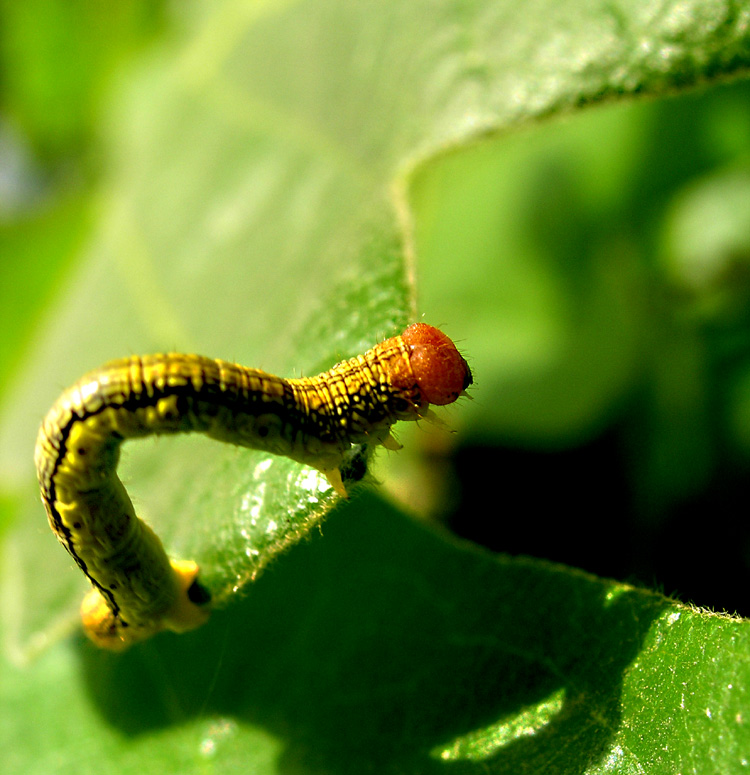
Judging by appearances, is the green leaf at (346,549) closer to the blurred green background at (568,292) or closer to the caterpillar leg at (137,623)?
the caterpillar leg at (137,623)

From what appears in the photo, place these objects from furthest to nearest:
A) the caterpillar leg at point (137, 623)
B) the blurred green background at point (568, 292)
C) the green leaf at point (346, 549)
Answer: the blurred green background at point (568, 292) < the caterpillar leg at point (137, 623) < the green leaf at point (346, 549)

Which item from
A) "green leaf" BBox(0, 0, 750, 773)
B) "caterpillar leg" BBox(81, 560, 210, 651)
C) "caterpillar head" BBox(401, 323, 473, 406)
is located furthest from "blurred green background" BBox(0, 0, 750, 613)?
"caterpillar leg" BBox(81, 560, 210, 651)

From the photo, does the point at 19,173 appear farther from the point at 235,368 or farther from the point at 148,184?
the point at 235,368

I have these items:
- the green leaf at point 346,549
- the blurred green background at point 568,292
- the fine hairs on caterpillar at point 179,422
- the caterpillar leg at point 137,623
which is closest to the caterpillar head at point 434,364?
the fine hairs on caterpillar at point 179,422

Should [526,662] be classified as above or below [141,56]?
below

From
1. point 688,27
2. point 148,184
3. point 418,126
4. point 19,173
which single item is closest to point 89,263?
point 148,184

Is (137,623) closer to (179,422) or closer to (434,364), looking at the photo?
(179,422)

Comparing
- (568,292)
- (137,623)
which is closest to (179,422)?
(137,623)
